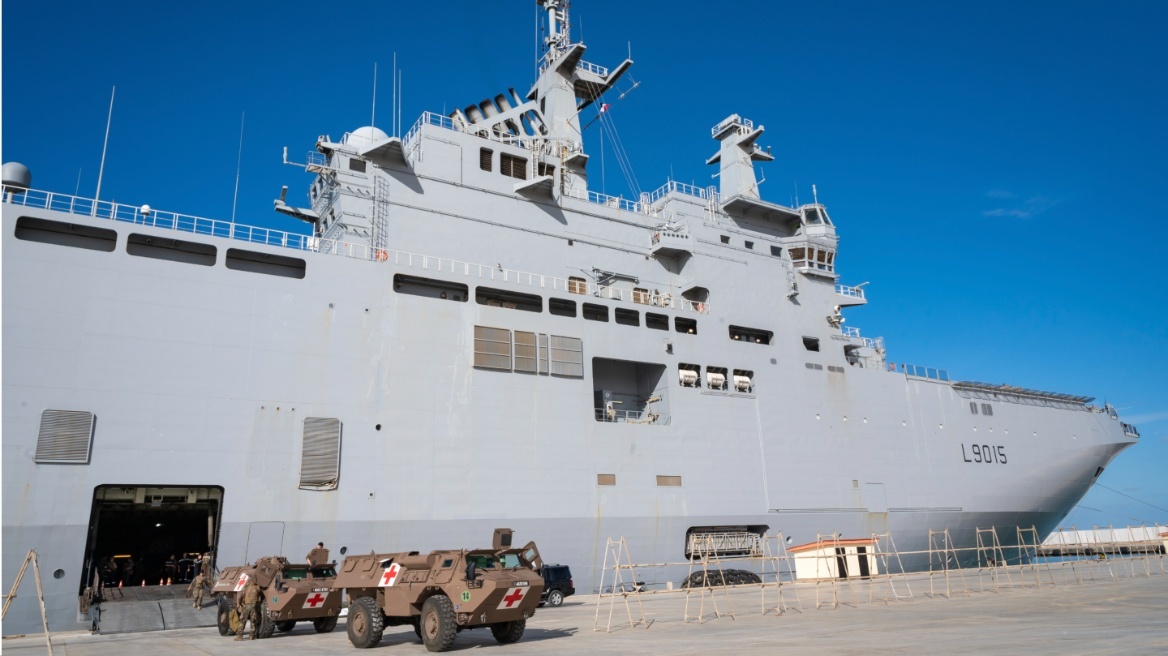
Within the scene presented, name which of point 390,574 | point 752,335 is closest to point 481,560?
point 390,574

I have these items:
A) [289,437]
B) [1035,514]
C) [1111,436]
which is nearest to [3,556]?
[289,437]

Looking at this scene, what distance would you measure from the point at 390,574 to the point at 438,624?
4.63 feet

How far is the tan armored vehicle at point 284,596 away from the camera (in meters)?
12.6

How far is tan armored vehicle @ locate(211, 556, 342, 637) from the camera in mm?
12555

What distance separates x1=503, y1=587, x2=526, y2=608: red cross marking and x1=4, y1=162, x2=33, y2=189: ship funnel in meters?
14.5

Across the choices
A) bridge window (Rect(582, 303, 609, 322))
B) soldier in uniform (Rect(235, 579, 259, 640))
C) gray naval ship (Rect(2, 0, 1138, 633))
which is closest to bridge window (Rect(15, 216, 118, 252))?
gray naval ship (Rect(2, 0, 1138, 633))

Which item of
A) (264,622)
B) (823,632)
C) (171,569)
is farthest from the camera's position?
(171,569)

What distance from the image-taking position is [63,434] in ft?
49.0

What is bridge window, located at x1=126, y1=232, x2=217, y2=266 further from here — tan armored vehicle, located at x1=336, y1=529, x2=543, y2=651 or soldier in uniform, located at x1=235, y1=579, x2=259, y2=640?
tan armored vehicle, located at x1=336, y1=529, x2=543, y2=651

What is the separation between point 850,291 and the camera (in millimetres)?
29969

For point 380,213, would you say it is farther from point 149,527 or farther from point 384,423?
point 149,527

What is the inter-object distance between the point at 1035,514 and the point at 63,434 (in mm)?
33305

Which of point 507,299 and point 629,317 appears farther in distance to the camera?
point 629,317

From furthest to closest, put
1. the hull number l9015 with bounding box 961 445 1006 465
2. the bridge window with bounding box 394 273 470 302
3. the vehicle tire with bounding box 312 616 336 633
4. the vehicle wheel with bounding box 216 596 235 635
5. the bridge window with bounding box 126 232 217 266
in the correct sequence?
the hull number l9015 with bounding box 961 445 1006 465, the bridge window with bounding box 394 273 470 302, the bridge window with bounding box 126 232 217 266, the vehicle tire with bounding box 312 616 336 633, the vehicle wheel with bounding box 216 596 235 635
